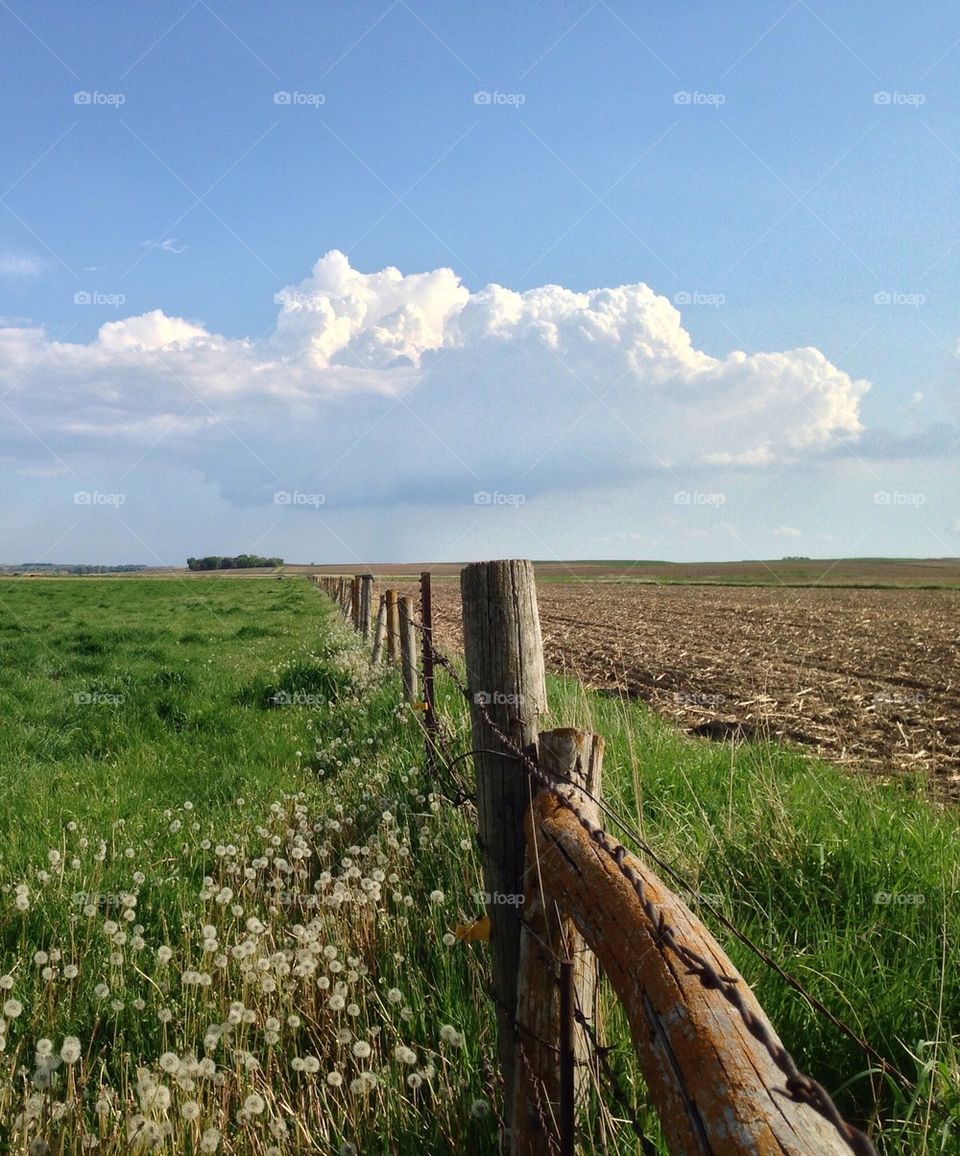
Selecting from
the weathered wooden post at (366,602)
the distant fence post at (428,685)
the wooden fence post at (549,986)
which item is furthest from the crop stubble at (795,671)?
the wooden fence post at (549,986)

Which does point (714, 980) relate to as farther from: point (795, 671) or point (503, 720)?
point (795, 671)

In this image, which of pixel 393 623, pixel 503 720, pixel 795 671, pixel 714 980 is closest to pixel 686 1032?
pixel 714 980

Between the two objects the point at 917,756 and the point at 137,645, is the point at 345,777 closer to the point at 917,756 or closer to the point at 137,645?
the point at 917,756

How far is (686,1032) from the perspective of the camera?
1.39 meters

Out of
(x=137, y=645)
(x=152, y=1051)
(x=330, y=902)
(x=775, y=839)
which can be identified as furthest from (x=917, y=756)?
(x=137, y=645)

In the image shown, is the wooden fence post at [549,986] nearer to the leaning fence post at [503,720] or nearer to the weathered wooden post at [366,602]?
the leaning fence post at [503,720]

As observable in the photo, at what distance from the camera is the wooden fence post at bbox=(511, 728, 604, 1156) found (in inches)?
83.4

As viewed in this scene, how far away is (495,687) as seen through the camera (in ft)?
8.71

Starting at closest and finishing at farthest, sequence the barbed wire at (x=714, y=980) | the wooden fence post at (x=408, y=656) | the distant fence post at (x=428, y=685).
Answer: the barbed wire at (x=714, y=980) → the distant fence post at (x=428, y=685) → the wooden fence post at (x=408, y=656)

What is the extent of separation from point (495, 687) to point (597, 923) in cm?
95

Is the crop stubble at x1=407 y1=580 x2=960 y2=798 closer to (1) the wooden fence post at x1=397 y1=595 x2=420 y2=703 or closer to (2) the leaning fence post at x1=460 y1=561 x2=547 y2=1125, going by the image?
(1) the wooden fence post at x1=397 y1=595 x2=420 y2=703

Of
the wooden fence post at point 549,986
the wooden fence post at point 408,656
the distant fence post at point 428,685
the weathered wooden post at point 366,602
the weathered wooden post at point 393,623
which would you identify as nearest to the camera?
the wooden fence post at point 549,986

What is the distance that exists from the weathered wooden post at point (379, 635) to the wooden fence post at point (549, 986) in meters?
8.74

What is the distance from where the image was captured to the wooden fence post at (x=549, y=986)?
2.12m
